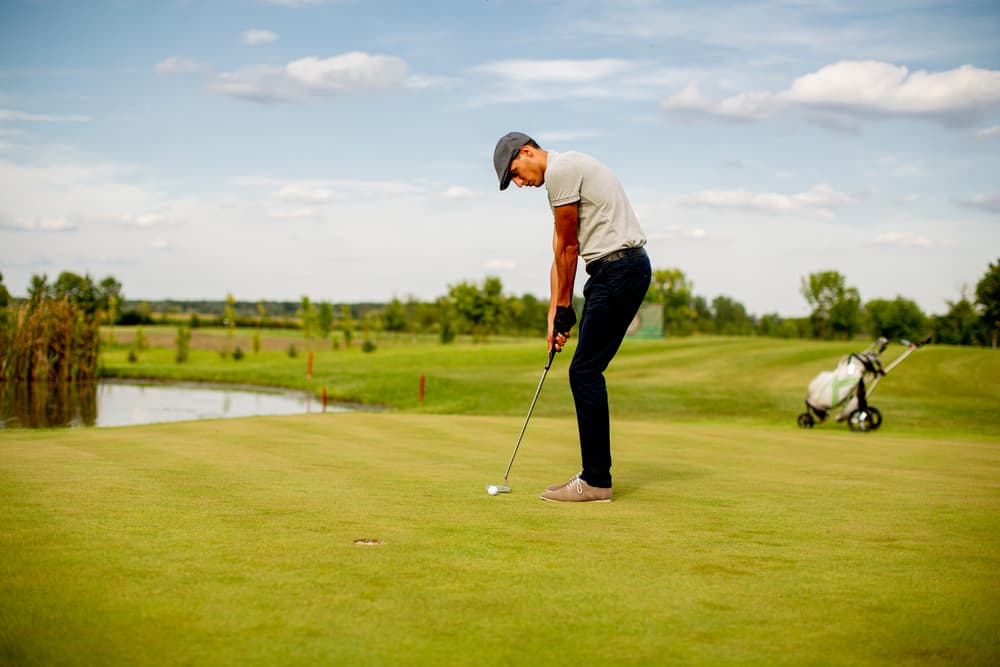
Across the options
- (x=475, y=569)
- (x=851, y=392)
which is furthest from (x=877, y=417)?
(x=475, y=569)

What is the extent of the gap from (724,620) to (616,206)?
115 inches

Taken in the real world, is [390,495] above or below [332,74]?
below

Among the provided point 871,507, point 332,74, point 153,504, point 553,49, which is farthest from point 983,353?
point 153,504

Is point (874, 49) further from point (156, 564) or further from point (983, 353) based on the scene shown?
point (156, 564)

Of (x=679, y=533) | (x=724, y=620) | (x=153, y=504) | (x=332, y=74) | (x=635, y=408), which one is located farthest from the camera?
(x=332, y=74)

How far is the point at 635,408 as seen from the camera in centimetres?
2614

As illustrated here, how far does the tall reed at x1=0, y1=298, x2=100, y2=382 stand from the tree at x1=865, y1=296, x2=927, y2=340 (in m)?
74.7

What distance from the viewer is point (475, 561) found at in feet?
11.6

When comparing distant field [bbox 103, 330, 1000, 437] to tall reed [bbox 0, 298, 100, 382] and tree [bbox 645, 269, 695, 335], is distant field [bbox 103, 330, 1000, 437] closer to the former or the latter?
tall reed [bbox 0, 298, 100, 382]

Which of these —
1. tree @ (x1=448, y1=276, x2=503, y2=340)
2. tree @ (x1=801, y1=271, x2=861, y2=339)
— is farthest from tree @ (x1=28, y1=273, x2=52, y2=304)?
tree @ (x1=801, y1=271, x2=861, y2=339)

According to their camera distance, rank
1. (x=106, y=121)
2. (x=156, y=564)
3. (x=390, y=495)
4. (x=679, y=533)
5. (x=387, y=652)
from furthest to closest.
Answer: (x=106, y=121) < (x=390, y=495) < (x=679, y=533) < (x=156, y=564) < (x=387, y=652)

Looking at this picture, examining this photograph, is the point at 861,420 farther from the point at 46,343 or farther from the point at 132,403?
the point at 46,343

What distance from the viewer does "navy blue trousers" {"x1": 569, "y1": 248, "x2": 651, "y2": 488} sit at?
5312mm

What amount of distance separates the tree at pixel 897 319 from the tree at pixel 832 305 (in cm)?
236
